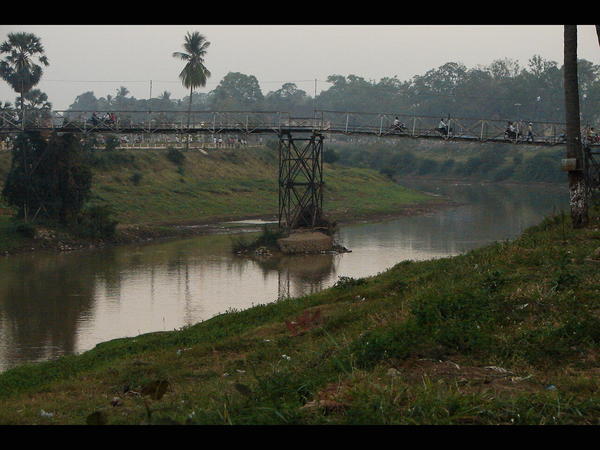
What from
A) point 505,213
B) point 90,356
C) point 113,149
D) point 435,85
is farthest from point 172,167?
point 435,85

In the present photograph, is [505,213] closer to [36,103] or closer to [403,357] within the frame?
[36,103]

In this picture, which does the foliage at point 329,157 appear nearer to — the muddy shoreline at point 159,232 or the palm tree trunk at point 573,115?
the muddy shoreline at point 159,232

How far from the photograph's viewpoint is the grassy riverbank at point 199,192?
4959 cm

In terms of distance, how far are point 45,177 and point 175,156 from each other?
834 inches

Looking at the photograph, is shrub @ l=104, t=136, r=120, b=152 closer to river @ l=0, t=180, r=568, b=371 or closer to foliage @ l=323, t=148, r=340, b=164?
river @ l=0, t=180, r=568, b=371

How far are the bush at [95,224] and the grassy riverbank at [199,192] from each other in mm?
558

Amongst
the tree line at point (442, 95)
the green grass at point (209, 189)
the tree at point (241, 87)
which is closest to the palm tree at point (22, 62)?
the green grass at point (209, 189)

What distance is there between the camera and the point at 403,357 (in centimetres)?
955

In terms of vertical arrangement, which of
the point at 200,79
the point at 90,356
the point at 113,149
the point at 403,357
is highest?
the point at 200,79

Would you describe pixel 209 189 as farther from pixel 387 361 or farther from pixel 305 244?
pixel 387 361

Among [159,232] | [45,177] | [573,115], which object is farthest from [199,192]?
[573,115]

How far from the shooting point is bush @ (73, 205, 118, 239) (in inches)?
1720

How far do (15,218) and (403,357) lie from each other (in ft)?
122

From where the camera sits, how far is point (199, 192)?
59.3m
